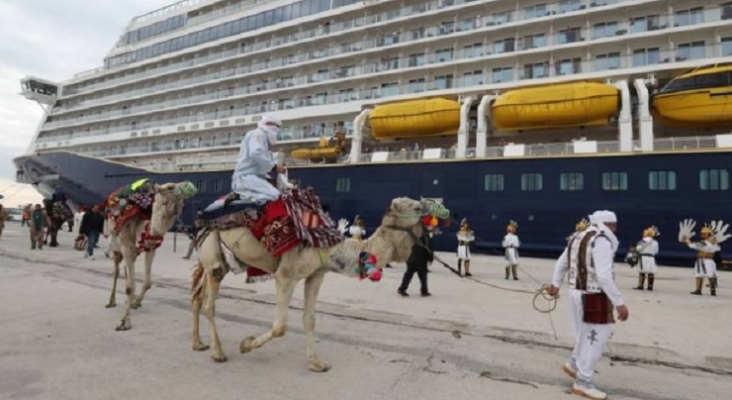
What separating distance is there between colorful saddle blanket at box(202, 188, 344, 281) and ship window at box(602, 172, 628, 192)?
15120mm

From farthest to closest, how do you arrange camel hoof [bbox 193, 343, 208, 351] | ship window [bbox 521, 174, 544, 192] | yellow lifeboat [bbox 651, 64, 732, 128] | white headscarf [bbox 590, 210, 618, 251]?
1. ship window [bbox 521, 174, 544, 192]
2. yellow lifeboat [bbox 651, 64, 732, 128]
3. camel hoof [bbox 193, 343, 208, 351]
4. white headscarf [bbox 590, 210, 618, 251]

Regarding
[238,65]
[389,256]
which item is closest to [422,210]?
[389,256]

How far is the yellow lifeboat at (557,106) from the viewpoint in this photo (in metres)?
17.0

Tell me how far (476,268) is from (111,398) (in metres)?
12.4

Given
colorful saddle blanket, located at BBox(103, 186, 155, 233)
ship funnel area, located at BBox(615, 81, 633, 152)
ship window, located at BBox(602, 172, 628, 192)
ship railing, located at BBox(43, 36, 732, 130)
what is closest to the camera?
colorful saddle blanket, located at BBox(103, 186, 155, 233)

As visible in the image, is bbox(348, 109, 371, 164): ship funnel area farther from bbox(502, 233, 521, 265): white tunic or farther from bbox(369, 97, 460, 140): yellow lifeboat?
bbox(502, 233, 521, 265): white tunic

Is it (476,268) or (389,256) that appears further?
(476,268)

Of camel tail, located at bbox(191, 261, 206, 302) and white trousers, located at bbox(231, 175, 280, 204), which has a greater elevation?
white trousers, located at bbox(231, 175, 280, 204)

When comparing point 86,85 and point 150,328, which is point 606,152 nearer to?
point 150,328

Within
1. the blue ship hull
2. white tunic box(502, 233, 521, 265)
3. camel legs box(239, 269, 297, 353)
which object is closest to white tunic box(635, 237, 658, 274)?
white tunic box(502, 233, 521, 265)

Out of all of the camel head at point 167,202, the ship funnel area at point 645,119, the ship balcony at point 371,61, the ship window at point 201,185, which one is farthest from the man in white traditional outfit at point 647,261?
the ship window at point 201,185

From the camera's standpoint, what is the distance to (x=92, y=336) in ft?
15.5

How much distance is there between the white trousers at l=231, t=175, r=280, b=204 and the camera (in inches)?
167

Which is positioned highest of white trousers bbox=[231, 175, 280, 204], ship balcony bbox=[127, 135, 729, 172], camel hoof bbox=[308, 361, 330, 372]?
ship balcony bbox=[127, 135, 729, 172]
